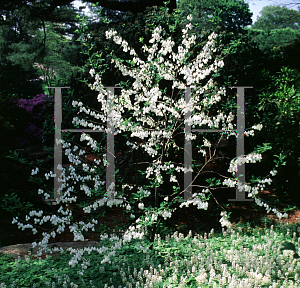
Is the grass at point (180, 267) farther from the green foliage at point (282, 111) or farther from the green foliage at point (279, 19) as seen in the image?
the green foliage at point (279, 19)

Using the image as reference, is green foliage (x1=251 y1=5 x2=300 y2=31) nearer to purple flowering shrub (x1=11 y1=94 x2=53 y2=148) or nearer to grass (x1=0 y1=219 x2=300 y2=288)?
grass (x1=0 y1=219 x2=300 y2=288)

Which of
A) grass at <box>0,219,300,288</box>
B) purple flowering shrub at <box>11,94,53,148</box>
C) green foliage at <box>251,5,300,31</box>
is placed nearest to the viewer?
grass at <box>0,219,300,288</box>

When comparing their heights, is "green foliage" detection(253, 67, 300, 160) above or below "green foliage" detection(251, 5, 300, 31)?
below

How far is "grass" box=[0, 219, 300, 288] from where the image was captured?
11.3 feet

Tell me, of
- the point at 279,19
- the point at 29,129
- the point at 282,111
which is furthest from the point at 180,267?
the point at 279,19

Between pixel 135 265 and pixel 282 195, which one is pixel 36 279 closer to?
pixel 135 265

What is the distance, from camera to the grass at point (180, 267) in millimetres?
3432

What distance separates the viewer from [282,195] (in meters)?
6.17
